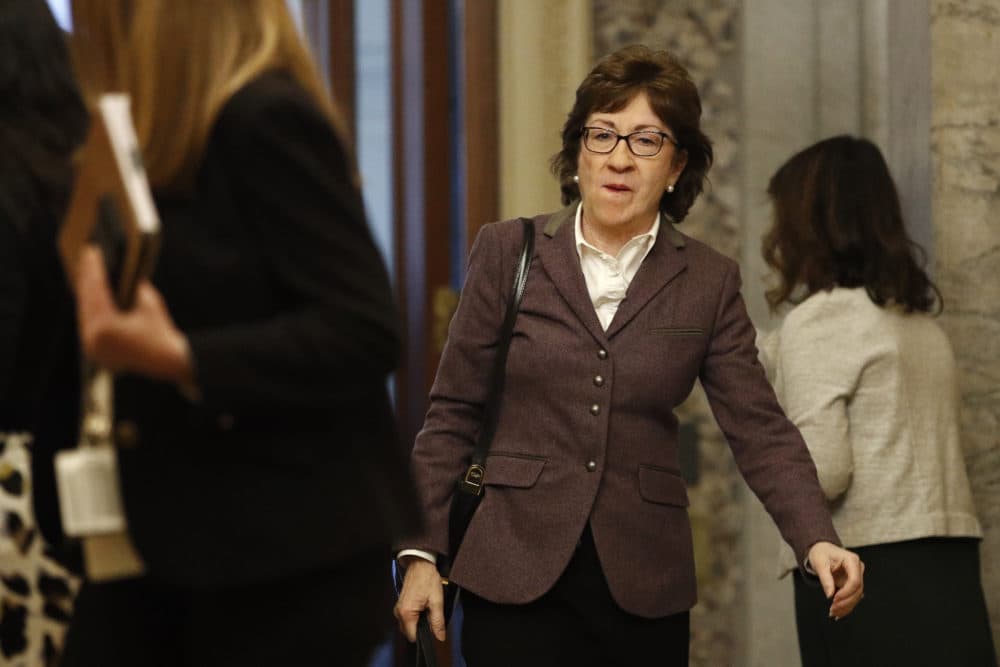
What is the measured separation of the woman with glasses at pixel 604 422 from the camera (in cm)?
334

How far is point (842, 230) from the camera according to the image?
4605 mm

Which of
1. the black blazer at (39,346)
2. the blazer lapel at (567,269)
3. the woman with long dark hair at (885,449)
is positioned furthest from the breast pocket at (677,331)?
the black blazer at (39,346)

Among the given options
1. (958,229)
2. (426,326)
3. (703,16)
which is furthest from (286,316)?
(426,326)

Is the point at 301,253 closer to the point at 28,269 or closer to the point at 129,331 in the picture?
the point at 129,331

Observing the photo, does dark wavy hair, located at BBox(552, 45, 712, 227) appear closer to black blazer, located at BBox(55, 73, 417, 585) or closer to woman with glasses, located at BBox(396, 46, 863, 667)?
woman with glasses, located at BBox(396, 46, 863, 667)

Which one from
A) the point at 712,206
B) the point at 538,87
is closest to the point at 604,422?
the point at 712,206

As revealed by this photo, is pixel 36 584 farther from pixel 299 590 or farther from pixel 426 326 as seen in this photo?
pixel 426 326

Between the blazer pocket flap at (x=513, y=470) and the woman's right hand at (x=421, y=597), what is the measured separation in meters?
0.22

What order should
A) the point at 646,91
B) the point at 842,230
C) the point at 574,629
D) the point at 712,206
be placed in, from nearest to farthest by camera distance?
the point at 574,629, the point at 646,91, the point at 842,230, the point at 712,206

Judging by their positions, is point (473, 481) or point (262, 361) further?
point (473, 481)

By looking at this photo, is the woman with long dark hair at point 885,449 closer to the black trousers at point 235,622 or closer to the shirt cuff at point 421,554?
the shirt cuff at point 421,554

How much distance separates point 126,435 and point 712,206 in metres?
4.01

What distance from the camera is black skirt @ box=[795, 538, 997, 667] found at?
4.30 meters

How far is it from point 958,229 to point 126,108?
12.1ft
